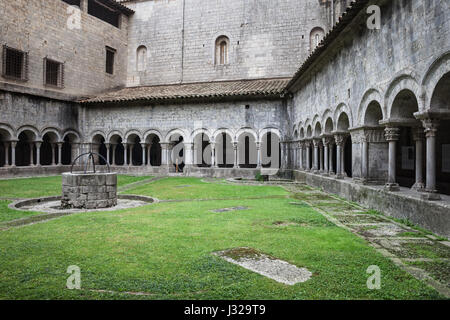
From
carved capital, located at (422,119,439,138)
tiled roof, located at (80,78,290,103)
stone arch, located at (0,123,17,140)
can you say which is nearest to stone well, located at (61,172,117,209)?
carved capital, located at (422,119,439,138)

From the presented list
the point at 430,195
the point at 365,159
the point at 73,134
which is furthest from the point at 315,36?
the point at 430,195

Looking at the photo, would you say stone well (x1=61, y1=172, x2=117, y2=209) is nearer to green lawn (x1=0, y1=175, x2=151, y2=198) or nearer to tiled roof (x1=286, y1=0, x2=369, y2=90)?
green lawn (x1=0, y1=175, x2=151, y2=198)

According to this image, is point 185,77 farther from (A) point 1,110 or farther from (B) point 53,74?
(A) point 1,110

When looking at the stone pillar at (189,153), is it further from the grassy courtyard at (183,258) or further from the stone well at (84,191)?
the grassy courtyard at (183,258)

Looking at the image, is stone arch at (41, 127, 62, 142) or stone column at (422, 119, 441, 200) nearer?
stone column at (422, 119, 441, 200)

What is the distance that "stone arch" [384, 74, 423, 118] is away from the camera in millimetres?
6105

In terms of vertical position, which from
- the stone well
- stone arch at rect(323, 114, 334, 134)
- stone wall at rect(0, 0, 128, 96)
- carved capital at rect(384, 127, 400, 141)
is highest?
stone wall at rect(0, 0, 128, 96)

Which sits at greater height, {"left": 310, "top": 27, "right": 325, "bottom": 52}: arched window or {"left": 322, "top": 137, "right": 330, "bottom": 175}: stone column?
{"left": 310, "top": 27, "right": 325, "bottom": 52}: arched window

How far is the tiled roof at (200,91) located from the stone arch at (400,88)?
36.2 ft

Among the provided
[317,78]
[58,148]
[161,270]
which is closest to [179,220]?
[161,270]

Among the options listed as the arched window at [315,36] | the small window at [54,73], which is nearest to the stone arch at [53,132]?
the small window at [54,73]

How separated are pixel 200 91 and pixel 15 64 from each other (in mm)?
10078

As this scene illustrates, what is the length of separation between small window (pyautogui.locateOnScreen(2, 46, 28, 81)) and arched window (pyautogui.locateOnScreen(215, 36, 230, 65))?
1149 cm

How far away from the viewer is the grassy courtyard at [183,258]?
10.3ft
